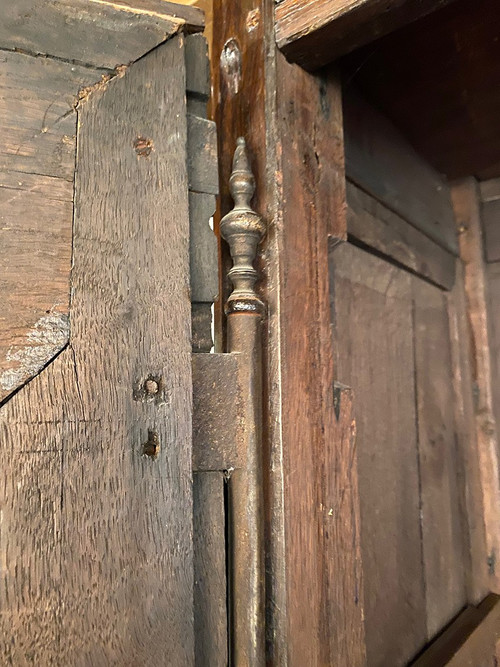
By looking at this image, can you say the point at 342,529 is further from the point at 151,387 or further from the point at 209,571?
the point at 151,387

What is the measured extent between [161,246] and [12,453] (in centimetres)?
30

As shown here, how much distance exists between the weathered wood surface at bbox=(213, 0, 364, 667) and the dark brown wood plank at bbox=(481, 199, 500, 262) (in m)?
0.91

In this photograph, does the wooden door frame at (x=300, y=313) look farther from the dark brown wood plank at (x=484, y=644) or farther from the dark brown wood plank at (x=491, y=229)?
the dark brown wood plank at (x=491, y=229)

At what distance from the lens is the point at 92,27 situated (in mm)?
687

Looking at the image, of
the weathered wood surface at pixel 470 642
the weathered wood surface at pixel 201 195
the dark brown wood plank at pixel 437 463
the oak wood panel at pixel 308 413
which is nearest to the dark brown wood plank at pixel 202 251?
the weathered wood surface at pixel 201 195

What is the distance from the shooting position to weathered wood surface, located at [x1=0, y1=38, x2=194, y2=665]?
565mm

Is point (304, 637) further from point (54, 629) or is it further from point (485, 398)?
point (485, 398)

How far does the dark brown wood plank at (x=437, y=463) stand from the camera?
1296 mm

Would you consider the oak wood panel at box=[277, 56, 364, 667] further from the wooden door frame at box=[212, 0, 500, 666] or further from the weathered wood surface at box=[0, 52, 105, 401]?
the weathered wood surface at box=[0, 52, 105, 401]

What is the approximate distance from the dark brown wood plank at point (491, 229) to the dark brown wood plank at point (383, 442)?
47 centimetres

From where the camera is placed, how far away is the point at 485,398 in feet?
5.16

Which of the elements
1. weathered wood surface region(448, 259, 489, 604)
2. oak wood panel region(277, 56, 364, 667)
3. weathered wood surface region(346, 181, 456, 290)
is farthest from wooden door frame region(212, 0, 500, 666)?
weathered wood surface region(448, 259, 489, 604)

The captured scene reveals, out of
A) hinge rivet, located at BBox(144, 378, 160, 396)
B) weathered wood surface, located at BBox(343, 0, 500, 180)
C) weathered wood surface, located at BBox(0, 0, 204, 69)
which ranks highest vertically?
weathered wood surface, located at BBox(343, 0, 500, 180)

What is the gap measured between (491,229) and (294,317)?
1.12 meters
